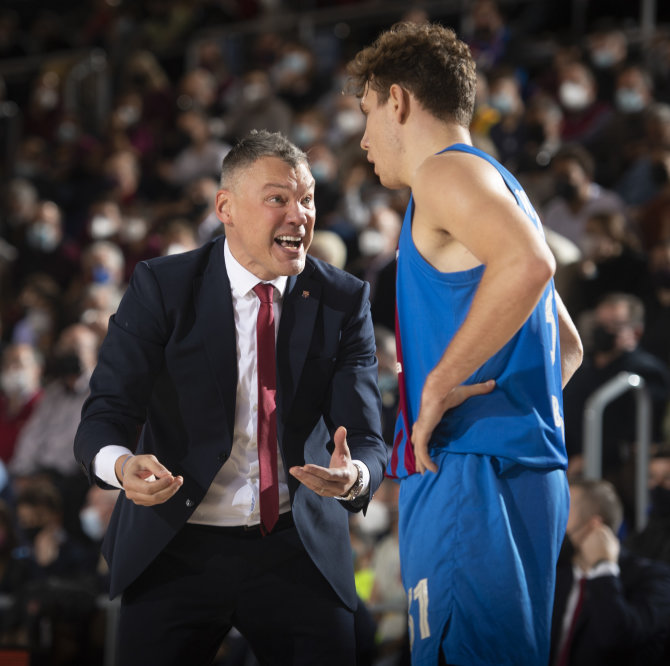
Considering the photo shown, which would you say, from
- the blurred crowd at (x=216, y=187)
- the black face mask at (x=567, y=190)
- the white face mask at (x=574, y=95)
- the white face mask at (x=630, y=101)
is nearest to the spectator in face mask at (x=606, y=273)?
the blurred crowd at (x=216, y=187)

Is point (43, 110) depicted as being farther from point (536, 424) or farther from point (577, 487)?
point (536, 424)

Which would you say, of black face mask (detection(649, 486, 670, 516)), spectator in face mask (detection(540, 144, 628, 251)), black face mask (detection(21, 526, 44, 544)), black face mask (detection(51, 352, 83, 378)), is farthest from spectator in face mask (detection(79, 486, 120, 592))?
spectator in face mask (detection(540, 144, 628, 251))

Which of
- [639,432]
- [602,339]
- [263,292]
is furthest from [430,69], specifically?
[602,339]

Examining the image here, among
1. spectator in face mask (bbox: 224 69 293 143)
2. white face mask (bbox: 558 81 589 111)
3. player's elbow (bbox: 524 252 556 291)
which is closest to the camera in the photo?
player's elbow (bbox: 524 252 556 291)

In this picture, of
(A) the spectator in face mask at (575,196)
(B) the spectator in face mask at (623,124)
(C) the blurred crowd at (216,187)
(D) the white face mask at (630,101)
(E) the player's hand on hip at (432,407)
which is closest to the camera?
(E) the player's hand on hip at (432,407)

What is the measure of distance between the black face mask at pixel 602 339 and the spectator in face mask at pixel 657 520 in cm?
66

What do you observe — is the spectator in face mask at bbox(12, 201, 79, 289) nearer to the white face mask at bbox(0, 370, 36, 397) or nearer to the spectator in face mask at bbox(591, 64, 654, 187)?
the white face mask at bbox(0, 370, 36, 397)

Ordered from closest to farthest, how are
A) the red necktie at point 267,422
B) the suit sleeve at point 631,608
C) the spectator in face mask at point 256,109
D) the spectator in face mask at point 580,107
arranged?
the red necktie at point 267,422
the suit sleeve at point 631,608
the spectator in face mask at point 580,107
the spectator in face mask at point 256,109

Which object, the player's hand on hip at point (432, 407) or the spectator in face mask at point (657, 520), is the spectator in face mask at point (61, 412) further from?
the player's hand on hip at point (432, 407)

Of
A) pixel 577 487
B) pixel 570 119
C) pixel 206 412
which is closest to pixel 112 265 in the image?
pixel 570 119

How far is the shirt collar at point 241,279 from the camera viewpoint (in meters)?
2.79

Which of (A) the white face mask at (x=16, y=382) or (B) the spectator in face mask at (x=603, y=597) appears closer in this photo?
(B) the spectator in face mask at (x=603, y=597)

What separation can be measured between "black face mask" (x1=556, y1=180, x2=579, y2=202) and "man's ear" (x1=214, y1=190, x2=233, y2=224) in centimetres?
460

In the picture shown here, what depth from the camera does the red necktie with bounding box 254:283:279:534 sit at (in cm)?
268
